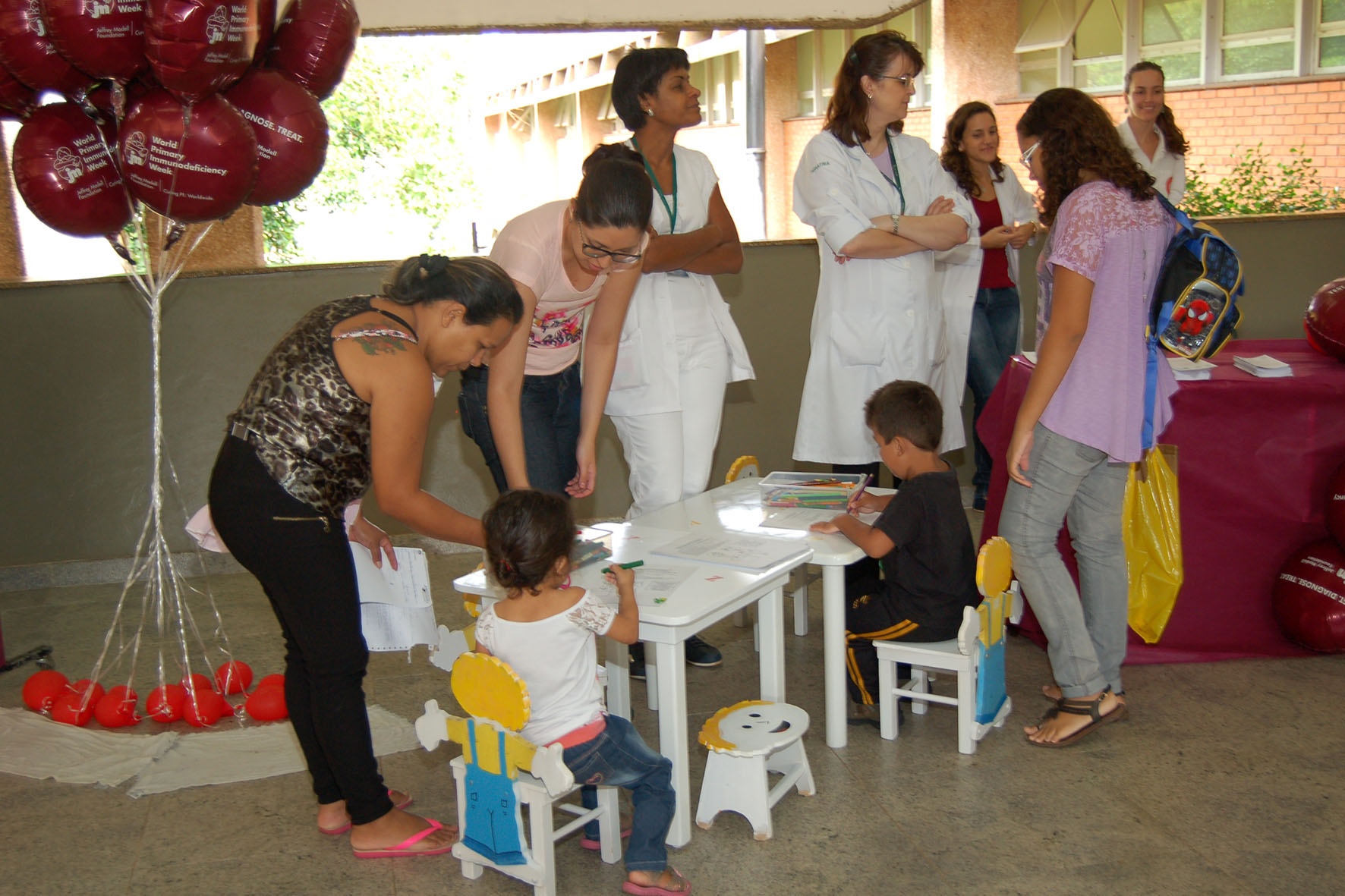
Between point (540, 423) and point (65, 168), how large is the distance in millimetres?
1278

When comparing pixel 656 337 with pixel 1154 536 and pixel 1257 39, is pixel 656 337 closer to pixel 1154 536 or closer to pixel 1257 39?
pixel 1154 536

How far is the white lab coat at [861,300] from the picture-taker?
10.9 feet

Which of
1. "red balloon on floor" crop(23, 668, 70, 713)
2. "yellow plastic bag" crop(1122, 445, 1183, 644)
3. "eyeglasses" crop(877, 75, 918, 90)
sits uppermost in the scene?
"eyeglasses" crop(877, 75, 918, 90)

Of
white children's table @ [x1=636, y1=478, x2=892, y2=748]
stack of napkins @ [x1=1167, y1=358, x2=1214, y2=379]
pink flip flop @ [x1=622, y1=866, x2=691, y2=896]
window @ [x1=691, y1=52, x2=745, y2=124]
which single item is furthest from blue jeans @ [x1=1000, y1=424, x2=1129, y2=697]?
window @ [x1=691, y1=52, x2=745, y2=124]

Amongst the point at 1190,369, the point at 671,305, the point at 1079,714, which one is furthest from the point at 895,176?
the point at 1079,714

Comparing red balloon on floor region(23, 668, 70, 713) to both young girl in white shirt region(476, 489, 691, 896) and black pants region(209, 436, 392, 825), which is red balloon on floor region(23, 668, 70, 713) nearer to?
black pants region(209, 436, 392, 825)

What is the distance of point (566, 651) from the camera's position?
2.05 metres

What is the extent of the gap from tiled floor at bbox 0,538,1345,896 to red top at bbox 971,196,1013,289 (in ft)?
6.53

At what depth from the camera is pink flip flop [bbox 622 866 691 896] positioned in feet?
6.97

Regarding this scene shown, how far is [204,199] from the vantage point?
2.73 m

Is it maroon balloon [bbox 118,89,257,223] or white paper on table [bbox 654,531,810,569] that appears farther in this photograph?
maroon balloon [bbox 118,89,257,223]

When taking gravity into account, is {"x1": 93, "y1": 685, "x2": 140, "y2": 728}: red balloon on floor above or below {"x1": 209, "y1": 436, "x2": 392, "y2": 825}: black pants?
below

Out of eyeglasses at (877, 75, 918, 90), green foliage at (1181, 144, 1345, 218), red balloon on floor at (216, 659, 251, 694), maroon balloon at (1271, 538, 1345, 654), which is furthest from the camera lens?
green foliage at (1181, 144, 1345, 218)

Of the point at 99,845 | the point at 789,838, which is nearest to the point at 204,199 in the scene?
the point at 99,845
